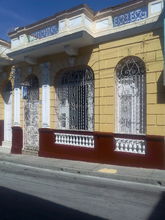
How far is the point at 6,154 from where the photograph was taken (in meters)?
11.0

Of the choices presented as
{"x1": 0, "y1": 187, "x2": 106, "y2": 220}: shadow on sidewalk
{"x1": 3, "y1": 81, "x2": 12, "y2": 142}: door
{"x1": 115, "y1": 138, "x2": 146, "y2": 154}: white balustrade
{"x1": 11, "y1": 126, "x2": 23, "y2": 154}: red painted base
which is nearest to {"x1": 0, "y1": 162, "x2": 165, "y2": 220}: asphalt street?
{"x1": 0, "y1": 187, "x2": 106, "y2": 220}: shadow on sidewalk

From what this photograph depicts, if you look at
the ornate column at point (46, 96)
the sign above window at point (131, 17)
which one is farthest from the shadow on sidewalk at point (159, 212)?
the ornate column at point (46, 96)

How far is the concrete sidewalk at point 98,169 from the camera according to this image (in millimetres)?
6766

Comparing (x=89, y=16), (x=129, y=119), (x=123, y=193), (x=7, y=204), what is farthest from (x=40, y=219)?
(x=89, y=16)

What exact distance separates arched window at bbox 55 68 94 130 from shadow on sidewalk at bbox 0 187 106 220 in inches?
171

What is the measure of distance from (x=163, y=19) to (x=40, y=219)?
627cm

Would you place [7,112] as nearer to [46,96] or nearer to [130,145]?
[46,96]

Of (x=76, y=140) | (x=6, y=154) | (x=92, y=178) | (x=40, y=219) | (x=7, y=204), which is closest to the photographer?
(x=40, y=219)

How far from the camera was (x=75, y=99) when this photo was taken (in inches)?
383

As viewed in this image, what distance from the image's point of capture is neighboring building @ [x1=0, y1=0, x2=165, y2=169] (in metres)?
7.77

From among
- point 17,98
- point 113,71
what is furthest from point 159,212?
point 17,98

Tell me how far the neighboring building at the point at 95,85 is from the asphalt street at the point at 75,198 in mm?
1650

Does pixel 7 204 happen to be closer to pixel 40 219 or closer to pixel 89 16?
pixel 40 219

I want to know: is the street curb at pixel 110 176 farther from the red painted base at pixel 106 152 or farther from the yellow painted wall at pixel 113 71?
the yellow painted wall at pixel 113 71
